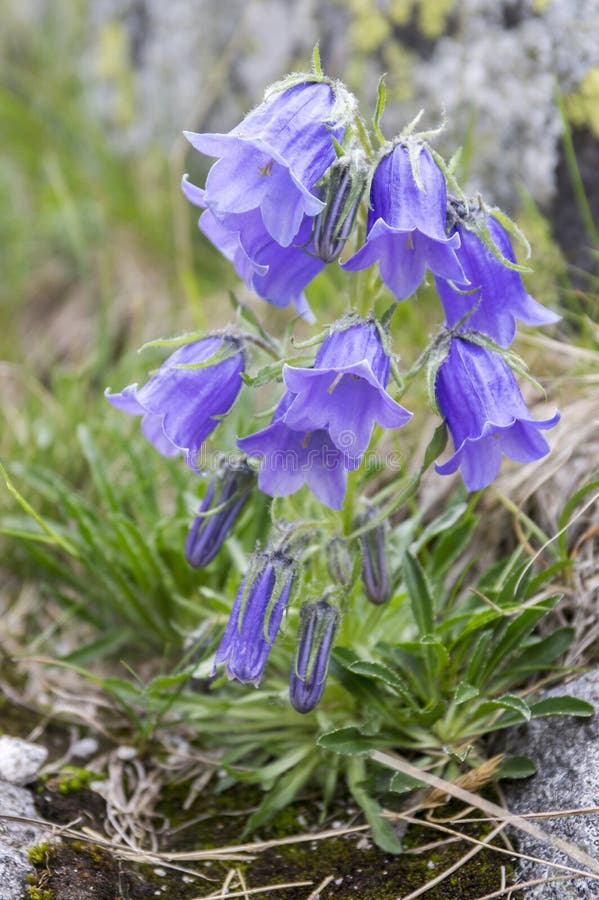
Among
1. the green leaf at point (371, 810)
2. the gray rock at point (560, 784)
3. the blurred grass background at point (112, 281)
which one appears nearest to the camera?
the gray rock at point (560, 784)

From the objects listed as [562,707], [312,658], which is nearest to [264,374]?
[312,658]

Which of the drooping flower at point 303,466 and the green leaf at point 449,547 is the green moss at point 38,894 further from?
the green leaf at point 449,547

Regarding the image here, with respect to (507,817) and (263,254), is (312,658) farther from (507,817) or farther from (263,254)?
(263,254)

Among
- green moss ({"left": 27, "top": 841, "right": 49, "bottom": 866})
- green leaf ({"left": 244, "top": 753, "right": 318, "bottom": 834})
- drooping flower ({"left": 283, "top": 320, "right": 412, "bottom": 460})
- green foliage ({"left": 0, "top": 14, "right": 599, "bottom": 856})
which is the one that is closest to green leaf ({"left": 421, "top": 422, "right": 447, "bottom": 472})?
green foliage ({"left": 0, "top": 14, "right": 599, "bottom": 856})

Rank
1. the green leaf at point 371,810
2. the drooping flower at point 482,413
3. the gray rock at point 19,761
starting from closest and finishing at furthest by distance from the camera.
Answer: the drooping flower at point 482,413
the green leaf at point 371,810
the gray rock at point 19,761

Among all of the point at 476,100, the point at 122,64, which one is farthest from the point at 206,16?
the point at 476,100

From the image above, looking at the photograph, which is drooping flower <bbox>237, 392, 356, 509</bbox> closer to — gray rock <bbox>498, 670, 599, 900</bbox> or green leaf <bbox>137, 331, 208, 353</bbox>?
green leaf <bbox>137, 331, 208, 353</bbox>

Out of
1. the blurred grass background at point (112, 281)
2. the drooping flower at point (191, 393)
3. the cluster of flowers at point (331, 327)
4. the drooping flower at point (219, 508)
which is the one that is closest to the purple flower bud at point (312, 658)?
the cluster of flowers at point (331, 327)

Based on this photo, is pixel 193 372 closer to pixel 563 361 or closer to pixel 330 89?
pixel 330 89
